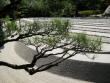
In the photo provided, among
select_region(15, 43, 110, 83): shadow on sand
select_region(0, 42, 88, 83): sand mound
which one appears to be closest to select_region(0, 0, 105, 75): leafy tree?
select_region(15, 43, 110, 83): shadow on sand

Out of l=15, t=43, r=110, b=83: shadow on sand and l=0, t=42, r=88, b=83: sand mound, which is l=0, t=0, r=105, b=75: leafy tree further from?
l=0, t=42, r=88, b=83: sand mound

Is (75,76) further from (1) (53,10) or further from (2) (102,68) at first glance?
(1) (53,10)

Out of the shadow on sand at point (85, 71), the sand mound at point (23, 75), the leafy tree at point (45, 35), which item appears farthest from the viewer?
the sand mound at point (23, 75)

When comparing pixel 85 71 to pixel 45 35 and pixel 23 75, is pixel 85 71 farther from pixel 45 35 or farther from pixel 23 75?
pixel 45 35

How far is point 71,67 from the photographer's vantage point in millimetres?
14727

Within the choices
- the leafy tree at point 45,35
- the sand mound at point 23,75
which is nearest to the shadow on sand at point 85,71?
the sand mound at point 23,75

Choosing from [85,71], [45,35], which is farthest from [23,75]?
[45,35]

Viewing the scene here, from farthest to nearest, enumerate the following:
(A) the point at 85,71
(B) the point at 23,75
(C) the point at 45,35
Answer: (B) the point at 23,75, (A) the point at 85,71, (C) the point at 45,35

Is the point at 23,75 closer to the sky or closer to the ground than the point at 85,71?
closer to the ground

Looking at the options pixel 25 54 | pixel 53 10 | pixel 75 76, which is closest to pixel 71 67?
pixel 75 76

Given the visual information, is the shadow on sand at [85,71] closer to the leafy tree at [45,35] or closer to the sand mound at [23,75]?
the sand mound at [23,75]

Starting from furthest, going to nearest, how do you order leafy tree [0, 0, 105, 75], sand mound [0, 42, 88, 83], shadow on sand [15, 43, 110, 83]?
1. sand mound [0, 42, 88, 83]
2. shadow on sand [15, 43, 110, 83]
3. leafy tree [0, 0, 105, 75]

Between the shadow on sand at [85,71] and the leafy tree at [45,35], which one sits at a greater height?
the leafy tree at [45,35]

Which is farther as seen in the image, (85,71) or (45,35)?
(85,71)
